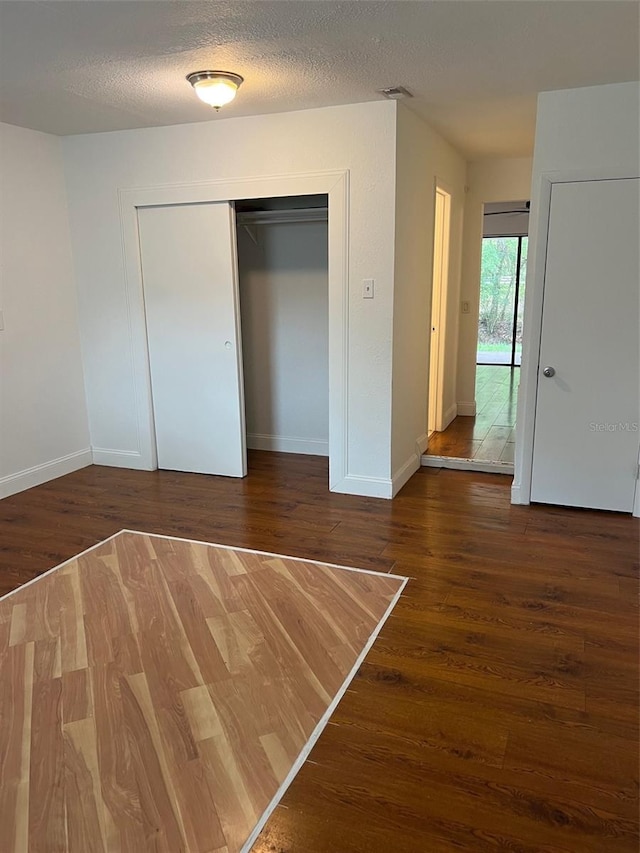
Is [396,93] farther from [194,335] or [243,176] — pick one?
[194,335]

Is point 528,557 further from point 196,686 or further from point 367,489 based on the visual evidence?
point 196,686

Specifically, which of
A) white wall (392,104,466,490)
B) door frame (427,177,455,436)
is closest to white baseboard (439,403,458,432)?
door frame (427,177,455,436)

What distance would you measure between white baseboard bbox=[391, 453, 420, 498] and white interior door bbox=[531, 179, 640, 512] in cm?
90

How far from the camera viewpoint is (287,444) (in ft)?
17.9

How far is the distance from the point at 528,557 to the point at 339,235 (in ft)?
7.44

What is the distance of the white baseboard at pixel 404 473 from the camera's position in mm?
4223

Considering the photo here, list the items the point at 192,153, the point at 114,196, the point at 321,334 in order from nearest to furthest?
1. the point at 192,153
2. the point at 114,196
3. the point at 321,334

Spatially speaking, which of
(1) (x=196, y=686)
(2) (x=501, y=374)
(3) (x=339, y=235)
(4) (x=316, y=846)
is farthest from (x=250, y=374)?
(2) (x=501, y=374)

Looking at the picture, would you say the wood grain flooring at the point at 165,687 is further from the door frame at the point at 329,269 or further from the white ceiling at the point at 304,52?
the white ceiling at the point at 304,52

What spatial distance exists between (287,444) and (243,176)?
2.31m

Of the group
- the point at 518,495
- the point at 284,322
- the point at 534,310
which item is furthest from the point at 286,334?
the point at 518,495

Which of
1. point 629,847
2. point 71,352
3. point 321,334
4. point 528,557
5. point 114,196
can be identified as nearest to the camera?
point 629,847

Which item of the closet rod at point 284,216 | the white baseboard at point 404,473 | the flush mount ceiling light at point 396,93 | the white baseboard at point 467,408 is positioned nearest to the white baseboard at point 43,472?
the closet rod at point 284,216

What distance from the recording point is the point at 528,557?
3271 mm
